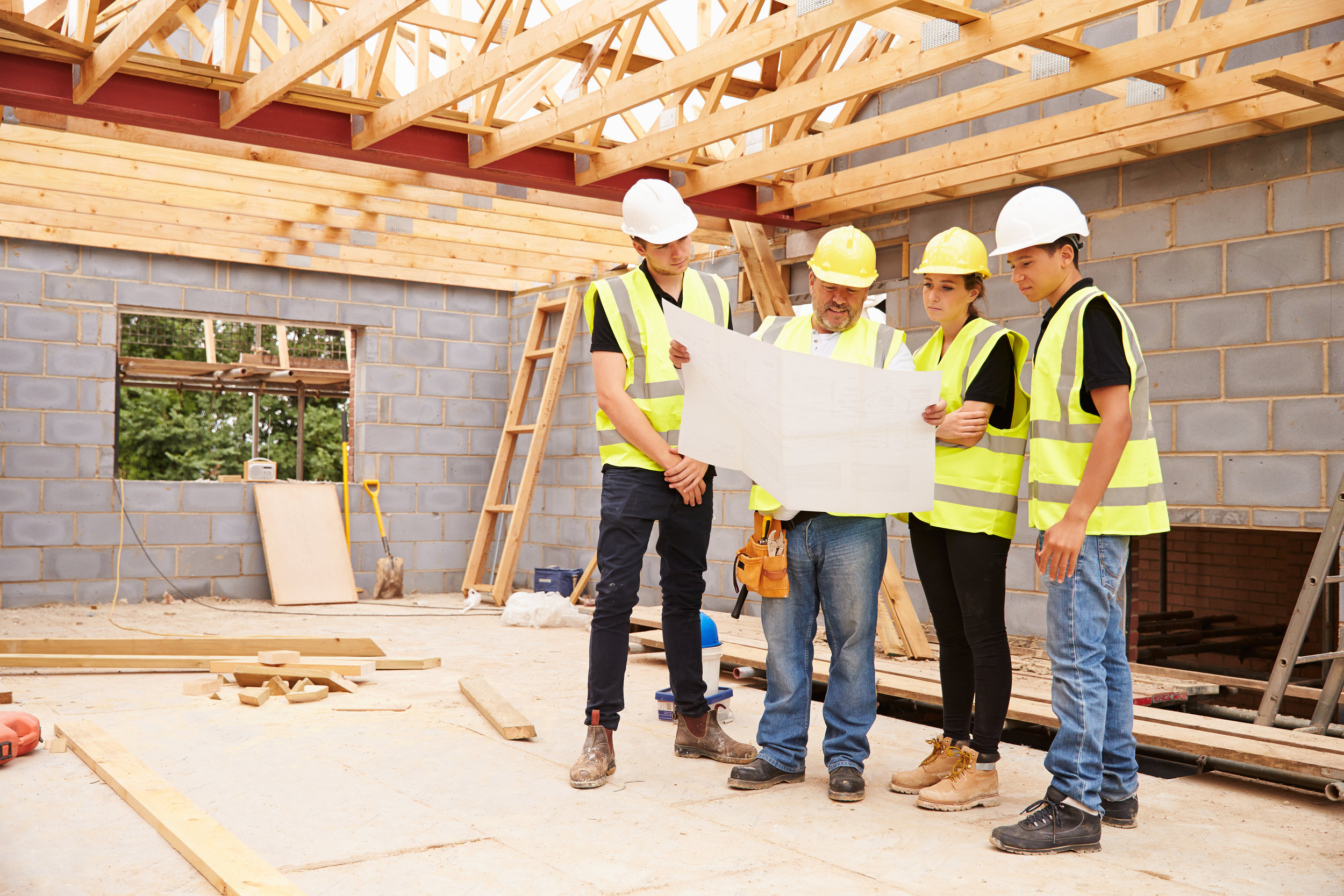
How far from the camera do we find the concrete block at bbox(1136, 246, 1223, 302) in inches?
188

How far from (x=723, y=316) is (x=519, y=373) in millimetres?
5555

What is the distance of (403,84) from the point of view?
29.1 feet

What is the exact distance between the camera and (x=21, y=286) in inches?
290

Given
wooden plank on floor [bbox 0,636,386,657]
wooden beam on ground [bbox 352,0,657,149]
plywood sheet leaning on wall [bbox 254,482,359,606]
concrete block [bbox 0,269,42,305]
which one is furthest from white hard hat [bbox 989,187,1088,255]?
concrete block [bbox 0,269,42,305]

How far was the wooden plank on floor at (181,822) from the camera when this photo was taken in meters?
2.08

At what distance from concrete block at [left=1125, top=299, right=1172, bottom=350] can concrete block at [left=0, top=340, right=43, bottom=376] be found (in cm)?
682

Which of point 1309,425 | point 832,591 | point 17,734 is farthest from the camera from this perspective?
point 1309,425

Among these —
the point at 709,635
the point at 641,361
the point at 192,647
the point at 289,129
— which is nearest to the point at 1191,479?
the point at 709,635

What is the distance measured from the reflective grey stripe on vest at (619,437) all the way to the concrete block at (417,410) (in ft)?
19.8

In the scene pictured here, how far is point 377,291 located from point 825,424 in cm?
664

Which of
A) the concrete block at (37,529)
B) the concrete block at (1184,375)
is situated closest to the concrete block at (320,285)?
the concrete block at (37,529)

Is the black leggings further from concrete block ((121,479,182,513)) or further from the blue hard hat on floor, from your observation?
concrete block ((121,479,182,513))

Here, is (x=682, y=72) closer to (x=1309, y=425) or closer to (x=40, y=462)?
(x=1309, y=425)

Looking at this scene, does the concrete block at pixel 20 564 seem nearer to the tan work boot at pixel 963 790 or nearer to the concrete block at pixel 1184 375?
the tan work boot at pixel 963 790
